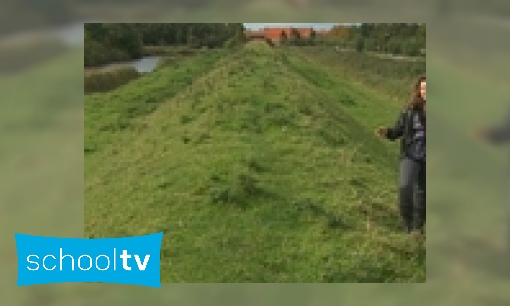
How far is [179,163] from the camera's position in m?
4.00

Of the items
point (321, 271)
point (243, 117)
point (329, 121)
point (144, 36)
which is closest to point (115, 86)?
point (144, 36)

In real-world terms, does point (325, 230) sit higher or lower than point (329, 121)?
lower

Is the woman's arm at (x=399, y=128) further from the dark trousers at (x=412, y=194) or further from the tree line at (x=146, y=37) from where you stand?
the tree line at (x=146, y=37)

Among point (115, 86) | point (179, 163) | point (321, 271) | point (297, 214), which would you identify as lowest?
point (321, 271)

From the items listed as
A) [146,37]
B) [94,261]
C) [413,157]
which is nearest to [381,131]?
[413,157]

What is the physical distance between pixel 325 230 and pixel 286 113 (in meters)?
0.66

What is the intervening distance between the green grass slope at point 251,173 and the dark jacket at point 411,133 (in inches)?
2.7

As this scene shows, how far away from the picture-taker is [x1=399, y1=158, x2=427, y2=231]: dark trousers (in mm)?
3928

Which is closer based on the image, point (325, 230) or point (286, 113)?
point (325, 230)

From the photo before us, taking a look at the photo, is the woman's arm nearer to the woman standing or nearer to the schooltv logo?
the woman standing

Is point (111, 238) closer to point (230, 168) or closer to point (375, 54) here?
point (230, 168)

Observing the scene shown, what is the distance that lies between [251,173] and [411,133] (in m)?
0.82

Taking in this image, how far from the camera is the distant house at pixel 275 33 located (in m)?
3.99

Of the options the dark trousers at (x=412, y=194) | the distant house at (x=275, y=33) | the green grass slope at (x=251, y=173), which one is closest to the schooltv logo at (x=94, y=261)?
the green grass slope at (x=251, y=173)
